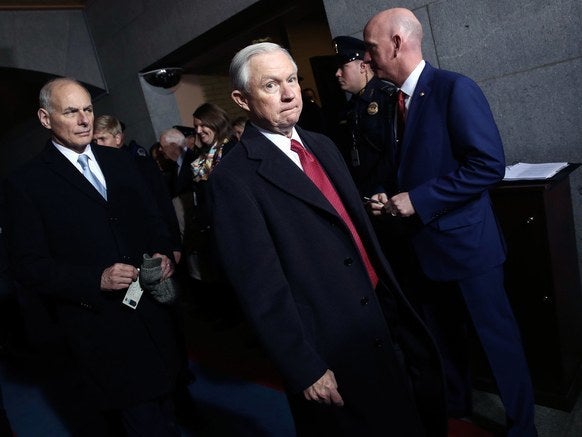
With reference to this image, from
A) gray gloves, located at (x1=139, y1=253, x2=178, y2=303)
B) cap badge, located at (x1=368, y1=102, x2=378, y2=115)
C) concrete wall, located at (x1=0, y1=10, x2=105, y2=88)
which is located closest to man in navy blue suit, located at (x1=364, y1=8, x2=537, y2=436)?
cap badge, located at (x1=368, y1=102, x2=378, y2=115)

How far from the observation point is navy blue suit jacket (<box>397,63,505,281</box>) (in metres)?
1.67

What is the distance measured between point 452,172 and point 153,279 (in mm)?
1288

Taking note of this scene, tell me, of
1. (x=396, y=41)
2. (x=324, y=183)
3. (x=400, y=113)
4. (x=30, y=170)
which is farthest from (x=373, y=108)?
(x=30, y=170)

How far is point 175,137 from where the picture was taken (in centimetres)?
431

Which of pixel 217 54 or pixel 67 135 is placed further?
pixel 217 54

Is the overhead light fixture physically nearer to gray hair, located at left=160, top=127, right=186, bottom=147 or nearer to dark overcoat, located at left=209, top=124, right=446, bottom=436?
gray hair, located at left=160, top=127, right=186, bottom=147

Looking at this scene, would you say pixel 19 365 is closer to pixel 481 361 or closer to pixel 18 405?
pixel 18 405

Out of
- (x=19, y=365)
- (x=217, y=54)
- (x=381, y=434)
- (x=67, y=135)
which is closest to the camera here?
(x=381, y=434)

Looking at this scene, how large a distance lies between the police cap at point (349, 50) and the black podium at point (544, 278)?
1.25 metres

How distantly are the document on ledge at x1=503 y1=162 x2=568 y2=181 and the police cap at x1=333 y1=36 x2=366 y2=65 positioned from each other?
1152 millimetres

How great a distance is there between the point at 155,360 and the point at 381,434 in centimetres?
104

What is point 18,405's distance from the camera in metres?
3.65

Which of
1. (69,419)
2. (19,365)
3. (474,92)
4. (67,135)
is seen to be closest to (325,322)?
(474,92)

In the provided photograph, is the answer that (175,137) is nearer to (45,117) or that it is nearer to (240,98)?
(45,117)
